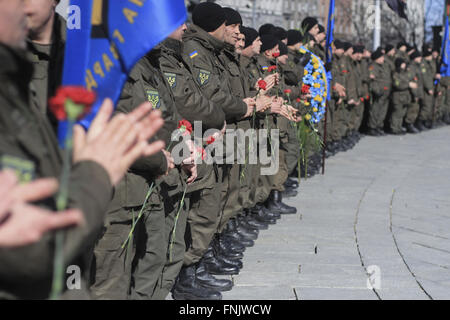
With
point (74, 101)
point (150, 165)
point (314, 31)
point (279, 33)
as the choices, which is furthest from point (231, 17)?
point (314, 31)

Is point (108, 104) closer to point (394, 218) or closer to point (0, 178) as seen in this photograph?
point (0, 178)

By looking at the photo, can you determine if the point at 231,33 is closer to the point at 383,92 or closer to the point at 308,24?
the point at 308,24

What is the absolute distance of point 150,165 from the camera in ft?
11.9

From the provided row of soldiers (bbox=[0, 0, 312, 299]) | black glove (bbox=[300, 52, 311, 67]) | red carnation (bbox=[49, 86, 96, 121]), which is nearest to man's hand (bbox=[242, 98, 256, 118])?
row of soldiers (bbox=[0, 0, 312, 299])

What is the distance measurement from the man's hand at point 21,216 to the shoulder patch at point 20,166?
0.11ft

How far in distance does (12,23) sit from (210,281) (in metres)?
3.79

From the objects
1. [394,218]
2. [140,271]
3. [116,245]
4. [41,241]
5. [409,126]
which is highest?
[41,241]

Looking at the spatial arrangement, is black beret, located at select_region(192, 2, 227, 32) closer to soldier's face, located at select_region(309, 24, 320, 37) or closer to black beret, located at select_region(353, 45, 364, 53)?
soldier's face, located at select_region(309, 24, 320, 37)

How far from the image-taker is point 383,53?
16281mm

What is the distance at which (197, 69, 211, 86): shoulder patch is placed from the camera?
5171 millimetres

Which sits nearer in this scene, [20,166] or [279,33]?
[20,166]

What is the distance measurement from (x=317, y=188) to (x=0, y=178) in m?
8.23
